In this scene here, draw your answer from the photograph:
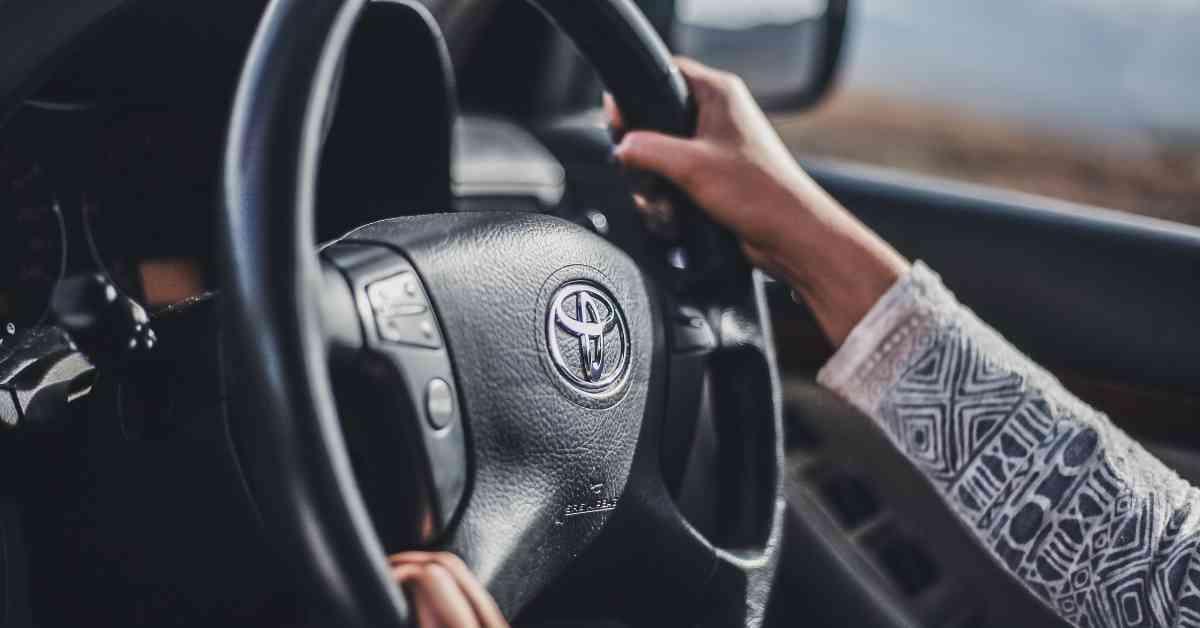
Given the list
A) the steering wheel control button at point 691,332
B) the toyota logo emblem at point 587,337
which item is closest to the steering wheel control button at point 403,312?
the toyota logo emblem at point 587,337

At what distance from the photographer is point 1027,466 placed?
0.95 m

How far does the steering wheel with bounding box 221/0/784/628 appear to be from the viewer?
0.56m

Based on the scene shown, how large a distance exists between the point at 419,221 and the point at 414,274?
8cm

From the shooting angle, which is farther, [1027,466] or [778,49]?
[778,49]

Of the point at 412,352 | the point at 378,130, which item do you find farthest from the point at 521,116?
the point at 412,352

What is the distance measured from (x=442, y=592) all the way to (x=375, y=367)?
0.15 meters

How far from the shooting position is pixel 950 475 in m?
0.98

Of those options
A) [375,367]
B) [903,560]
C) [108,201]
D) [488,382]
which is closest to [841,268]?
[488,382]

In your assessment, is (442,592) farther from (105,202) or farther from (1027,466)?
(105,202)

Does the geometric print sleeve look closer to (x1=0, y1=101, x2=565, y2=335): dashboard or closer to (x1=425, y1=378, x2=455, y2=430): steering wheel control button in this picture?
(x1=425, y1=378, x2=455, y2=430): steering wheel control button

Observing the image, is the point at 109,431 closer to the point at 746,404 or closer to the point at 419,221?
the point at 419,221

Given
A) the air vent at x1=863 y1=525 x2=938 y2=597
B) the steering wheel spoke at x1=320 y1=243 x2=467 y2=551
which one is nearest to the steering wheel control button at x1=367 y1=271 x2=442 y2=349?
the steering wheel spoke at x1=320 y1=243 x2=467 y2=551

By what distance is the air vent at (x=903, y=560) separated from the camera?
148cm

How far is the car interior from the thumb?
30 millimetres
